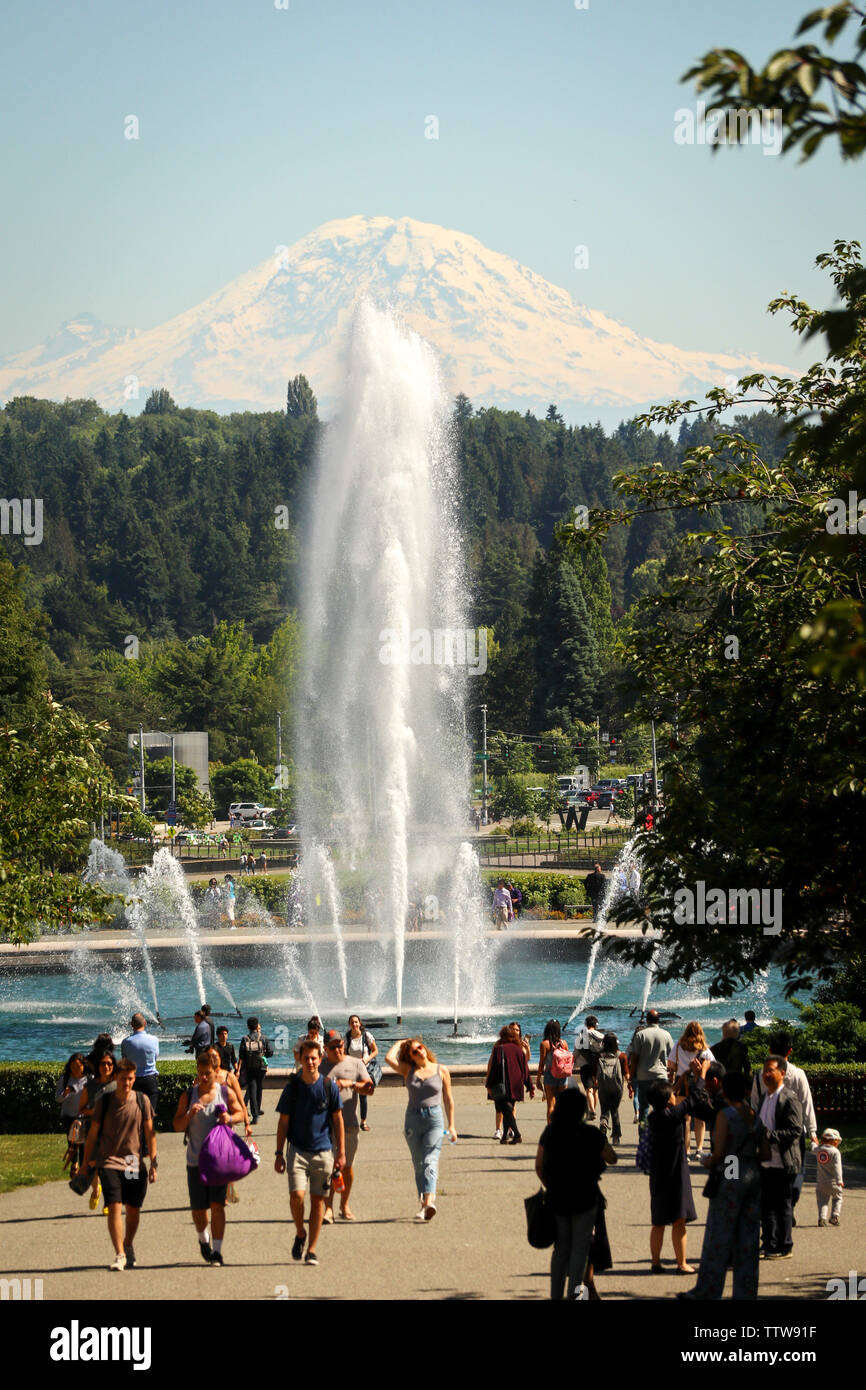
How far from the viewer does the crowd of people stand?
8.35 metres

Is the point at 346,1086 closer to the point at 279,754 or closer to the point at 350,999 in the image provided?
the point at 350,999

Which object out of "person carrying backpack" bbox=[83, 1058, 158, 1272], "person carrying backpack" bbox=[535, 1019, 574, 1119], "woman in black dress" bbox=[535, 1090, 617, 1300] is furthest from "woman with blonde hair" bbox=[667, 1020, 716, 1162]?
"person carrying backpack" bbox=[83, 1058, 158, 1272]

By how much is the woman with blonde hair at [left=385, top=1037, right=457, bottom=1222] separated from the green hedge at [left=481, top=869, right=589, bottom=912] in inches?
1223

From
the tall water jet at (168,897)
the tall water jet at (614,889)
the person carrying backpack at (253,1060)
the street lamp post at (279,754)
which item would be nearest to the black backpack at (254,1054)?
the person carrying backpack at (253,1060)

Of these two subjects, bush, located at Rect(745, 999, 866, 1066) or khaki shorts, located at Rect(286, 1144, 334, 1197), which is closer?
khaki shorts, located at Rect(286, 1144, 334, 1197)

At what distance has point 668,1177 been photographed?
388 inches

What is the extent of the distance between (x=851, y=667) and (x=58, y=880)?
16273 millimetres

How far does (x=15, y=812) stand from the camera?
18.9m

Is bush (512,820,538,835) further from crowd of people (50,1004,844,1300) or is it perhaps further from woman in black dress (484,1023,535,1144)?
crowd of people (50,1004,844,1300)

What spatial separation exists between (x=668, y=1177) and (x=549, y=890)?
35426 millimetres

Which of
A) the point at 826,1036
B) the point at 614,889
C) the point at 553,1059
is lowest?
→ the point at 614,889

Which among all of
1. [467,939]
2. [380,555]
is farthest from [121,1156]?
[380,555]

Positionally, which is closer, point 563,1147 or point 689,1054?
point 563,1147
